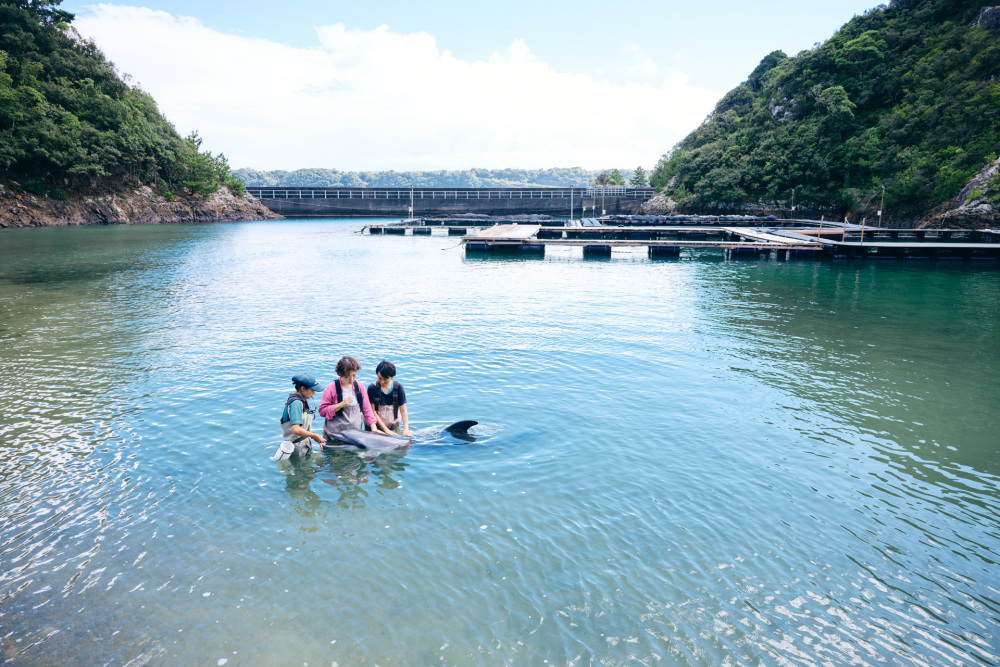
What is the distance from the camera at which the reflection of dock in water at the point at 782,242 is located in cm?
3956

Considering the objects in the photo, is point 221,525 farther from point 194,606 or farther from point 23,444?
point 23,444

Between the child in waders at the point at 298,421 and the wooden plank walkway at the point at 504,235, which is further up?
the wooden plank walkway at the point at 504,235

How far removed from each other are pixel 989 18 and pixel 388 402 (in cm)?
7462

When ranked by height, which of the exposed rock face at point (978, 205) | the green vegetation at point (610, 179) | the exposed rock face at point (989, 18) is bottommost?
the exposed rock face at point (978, 205)

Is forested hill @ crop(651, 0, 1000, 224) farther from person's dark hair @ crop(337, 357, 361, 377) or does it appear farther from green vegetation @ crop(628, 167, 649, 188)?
person's dark hair @ crop(337, 357, 361, 377)

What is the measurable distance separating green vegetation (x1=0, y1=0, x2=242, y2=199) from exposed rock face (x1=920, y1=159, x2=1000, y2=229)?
311 ft

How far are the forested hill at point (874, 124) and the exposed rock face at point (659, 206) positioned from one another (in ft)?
8.87

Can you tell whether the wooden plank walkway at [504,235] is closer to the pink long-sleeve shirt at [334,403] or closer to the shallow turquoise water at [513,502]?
the shallow turquoise water at [513,502]

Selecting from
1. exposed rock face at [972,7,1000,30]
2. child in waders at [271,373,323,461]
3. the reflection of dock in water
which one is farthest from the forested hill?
child in waders at [271,373,323,461]

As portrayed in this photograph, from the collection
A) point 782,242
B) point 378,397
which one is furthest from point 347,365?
point 782,242

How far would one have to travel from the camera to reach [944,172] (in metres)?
49.7

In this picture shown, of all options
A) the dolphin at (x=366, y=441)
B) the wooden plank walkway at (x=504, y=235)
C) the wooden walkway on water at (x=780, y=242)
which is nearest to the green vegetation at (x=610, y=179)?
the wooden walkway on water at (x=780, y=242)

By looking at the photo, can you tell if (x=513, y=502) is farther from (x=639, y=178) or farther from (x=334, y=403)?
(x=639, y=178)

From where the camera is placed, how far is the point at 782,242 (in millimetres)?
43156
